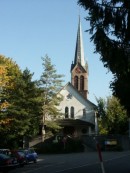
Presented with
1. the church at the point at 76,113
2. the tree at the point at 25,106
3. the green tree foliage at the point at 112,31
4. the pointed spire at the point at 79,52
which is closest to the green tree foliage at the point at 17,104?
the tree at the point at 25,106

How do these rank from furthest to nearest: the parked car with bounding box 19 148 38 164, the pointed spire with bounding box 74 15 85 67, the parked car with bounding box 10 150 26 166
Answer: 1. the pointed spire with bounding box 74 15 85 67
2. the parked car with bounding box 19 148 38 164
3. the parked car with bounding box 10 150 26 166

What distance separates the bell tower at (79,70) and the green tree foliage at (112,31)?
80617 mm

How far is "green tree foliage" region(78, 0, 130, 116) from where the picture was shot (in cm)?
1775

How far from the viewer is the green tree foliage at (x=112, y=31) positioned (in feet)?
58.2

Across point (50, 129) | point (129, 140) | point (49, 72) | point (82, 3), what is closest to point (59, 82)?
point (49, 72)

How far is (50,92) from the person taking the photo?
73.8 meters

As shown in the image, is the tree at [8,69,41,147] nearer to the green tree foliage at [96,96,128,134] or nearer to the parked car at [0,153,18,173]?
the green tree foliage at [96,96,128,134]

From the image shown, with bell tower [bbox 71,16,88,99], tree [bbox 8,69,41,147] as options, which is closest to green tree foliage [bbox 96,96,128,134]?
bell tower [bbox 71,16,88,99]

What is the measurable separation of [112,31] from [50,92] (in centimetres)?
5567

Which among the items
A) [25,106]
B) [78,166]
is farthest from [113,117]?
[78,166]

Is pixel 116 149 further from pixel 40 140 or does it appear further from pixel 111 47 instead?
pixel 111 47

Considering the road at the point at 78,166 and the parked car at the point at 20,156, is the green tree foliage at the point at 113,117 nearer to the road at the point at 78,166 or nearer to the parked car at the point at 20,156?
the road at the point at 78,166

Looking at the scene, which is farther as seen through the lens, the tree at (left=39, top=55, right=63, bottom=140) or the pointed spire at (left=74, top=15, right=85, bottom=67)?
the pointed spire at (left=74, top=15, right=85, bottom=67)

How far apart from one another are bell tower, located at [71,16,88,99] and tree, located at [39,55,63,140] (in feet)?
83.6
